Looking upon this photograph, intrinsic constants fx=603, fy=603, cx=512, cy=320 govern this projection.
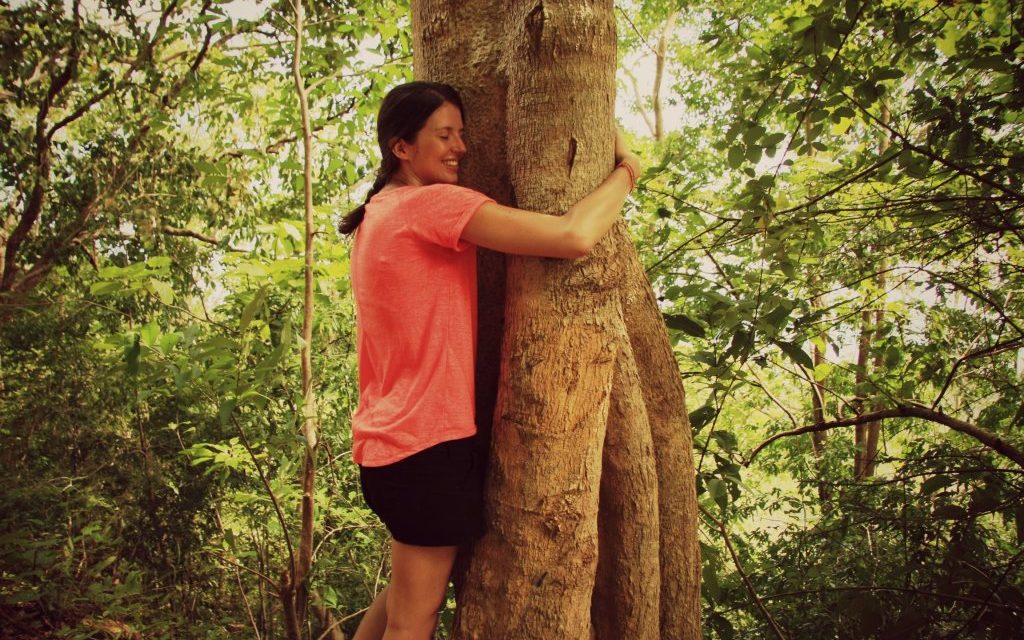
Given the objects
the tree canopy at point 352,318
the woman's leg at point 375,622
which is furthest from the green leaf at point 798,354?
the woman's leg at point 375,622

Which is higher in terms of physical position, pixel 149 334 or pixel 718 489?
pixel 149 334

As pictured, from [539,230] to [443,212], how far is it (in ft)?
0.68

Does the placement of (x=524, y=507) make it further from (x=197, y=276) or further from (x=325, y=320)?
(x=197, y=276)

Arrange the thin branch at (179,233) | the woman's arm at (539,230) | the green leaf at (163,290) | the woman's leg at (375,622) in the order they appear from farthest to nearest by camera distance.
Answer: the thin branch at (179,233)
the green leaf at (163,290)
the woman's leg at (375,622)
the woman's arm at (539,230)

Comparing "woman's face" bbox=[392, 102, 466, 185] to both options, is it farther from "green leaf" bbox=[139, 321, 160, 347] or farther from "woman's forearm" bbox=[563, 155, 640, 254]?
"green leaf" bbox=[139, 321, 160, 347]

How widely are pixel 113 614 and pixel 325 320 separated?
178cm

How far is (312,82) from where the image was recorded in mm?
2805

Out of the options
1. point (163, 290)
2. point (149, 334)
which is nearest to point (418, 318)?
point (163, 290)

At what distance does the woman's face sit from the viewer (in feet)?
4.64

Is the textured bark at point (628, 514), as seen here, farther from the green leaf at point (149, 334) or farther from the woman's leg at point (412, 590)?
the green leaf at point (149, 334)

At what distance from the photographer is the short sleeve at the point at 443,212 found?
1.24 meters

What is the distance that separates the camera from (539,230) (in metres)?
1.22

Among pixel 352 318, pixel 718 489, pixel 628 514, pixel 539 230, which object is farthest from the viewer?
pixel 352 318

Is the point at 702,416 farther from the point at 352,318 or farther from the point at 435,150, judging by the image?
the point at 352,318
